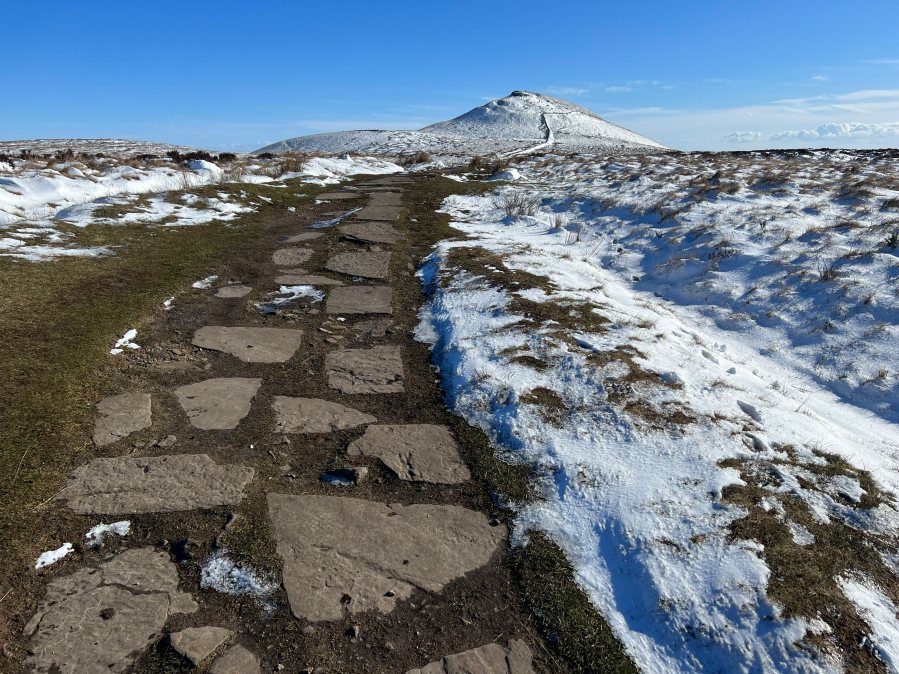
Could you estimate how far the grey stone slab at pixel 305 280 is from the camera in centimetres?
576

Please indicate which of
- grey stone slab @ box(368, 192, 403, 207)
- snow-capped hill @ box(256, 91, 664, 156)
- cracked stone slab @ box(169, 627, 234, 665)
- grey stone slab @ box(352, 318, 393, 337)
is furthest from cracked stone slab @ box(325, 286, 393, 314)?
snow-capped hill @ box(256, 91, 664, 156)

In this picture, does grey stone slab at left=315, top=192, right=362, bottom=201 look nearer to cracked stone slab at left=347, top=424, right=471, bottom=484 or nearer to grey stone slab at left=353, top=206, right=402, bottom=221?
grey stone slab at left=353, top=206, right=402, bottom=221

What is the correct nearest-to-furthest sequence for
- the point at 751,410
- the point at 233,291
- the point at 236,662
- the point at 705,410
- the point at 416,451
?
the point at 236,662, the point at 416,451, the point at 705,410, the point at 751,410, the point at 233,291

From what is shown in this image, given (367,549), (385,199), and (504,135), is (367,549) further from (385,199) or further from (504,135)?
(504,135)

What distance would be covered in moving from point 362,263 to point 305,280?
0.80 metres

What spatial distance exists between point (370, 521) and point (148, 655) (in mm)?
993

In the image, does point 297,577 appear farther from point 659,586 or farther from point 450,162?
point 450,162

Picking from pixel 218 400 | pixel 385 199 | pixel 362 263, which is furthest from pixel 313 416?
pixel 385 199

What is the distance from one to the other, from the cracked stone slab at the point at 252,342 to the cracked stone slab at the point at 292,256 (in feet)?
6.48

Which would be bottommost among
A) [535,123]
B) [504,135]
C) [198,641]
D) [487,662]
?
[504,135]

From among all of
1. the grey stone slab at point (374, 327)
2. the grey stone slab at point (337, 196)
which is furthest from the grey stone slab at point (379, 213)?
the grey stone slab at point (374, 327)

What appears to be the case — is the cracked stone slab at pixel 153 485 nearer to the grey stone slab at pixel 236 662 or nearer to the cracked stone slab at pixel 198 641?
the cracked stone slab at pixel 198 641

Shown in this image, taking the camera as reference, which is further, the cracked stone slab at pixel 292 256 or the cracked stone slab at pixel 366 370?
the cracked stone slab at pixel 292 256

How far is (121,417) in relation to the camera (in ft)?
10.3
